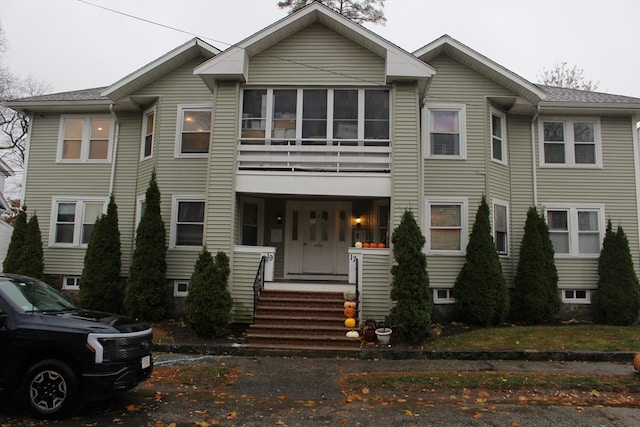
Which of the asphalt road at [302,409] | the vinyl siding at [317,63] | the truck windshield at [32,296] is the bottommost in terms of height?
the asphalt road at [302,409]

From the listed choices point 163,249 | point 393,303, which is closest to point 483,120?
point 393,303

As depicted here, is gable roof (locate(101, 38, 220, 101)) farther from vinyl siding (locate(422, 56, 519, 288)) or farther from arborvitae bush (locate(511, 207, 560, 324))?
arborvitae bush (locate(511, 207, 560, 324))

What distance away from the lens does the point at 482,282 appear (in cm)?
1223

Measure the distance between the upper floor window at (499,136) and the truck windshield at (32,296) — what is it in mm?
11891

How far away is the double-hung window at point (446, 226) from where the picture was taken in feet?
43.8

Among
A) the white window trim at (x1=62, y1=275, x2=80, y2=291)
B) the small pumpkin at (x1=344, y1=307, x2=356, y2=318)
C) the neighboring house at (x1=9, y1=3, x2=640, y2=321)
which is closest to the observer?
the small pumpkin at (x1=344, y1=307, x2=356, y2=318)

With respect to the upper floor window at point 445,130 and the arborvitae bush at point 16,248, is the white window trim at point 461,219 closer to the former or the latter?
the upper floor window at point 445,130

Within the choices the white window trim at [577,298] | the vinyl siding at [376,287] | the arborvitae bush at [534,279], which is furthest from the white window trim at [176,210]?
the white window trim at [577,298]

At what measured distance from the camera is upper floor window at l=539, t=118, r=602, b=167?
14.5 metres

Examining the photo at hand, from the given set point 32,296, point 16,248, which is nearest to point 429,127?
point 32,296

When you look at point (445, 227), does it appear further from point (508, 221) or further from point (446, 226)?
point (508, 221)

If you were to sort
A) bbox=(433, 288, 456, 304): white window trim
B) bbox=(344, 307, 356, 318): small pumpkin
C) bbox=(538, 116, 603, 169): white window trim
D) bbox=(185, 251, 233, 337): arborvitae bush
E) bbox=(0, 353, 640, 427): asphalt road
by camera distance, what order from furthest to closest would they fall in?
1. bbox=(538, 116, 603, 169): white window trim
2. bbox=(433, 288, 456, 304): white window trim
3. bbox=(344, 307, 356, 318): small pumpkin
4. bbox=(185, 251, 233, 337): arborvitae bush
5. bbox=(0, 353, 640, 427): asphalt road

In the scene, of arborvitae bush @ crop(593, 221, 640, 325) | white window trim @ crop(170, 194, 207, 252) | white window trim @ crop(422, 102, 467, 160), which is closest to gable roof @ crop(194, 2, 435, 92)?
white window trim @ crop(422, 102, 467, 160)

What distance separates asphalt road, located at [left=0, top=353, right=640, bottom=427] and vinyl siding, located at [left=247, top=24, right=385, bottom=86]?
756 centimetres
